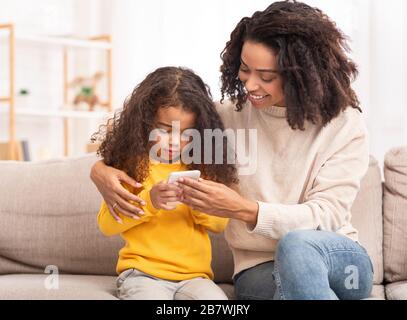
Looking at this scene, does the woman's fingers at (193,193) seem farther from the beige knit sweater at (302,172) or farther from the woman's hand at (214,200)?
the beige knit sweater at (302,172)

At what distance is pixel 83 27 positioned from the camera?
13.5 feet

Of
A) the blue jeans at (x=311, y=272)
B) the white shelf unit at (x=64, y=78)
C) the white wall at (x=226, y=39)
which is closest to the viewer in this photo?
the blue jeans at (x=311, y=272)

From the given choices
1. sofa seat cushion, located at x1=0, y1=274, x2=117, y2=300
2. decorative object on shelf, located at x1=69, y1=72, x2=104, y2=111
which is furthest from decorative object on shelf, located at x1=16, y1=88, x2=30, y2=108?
sofa seat cushion, located at x1=0, y1=274, x2=117, y2=300

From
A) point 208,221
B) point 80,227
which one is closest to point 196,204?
point 208,221

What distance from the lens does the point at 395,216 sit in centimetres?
196

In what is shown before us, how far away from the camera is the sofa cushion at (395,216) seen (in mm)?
1918

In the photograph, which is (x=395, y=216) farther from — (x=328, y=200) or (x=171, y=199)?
(x=171, y=199)

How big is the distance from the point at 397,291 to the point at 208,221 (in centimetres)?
50

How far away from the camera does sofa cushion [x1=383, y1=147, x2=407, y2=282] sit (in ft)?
6.29

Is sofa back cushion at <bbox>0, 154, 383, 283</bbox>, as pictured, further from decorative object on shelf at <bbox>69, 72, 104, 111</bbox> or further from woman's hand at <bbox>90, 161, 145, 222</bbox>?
decorative object on shelf at <bbox>69, 72, 104, 111</bbox>

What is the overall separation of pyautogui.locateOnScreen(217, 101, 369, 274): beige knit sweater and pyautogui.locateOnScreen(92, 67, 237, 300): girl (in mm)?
72

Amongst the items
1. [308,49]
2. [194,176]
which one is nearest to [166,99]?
[194,176]

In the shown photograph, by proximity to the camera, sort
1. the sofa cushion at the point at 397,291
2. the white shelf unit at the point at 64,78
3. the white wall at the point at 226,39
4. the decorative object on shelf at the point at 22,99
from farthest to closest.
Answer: the decorative object on shelf at the point at 22,99, the white shelf unit at the point at 64,78, the white wall at the point at 226,39, the sofa cushion at the point at 397,291

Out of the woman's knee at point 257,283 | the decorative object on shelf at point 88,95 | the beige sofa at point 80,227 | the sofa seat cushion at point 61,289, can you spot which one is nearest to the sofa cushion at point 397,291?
the beige sofa at point 80,227
